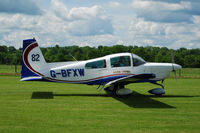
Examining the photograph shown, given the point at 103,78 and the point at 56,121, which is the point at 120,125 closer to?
the point at 56,121

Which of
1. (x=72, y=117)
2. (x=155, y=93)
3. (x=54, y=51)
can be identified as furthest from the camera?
(x=54, y=51)

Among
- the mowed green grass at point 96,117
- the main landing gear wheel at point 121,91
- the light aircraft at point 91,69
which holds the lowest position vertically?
the mowed green grass at point 96,117

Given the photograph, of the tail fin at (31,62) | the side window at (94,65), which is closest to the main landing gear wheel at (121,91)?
the side window at (94,65)

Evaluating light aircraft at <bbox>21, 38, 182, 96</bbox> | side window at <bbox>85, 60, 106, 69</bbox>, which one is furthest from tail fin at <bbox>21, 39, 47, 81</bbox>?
side window at <bbox>85, 60, 106, 69</bbox>

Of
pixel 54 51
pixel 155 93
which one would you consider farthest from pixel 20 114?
pixel 54 51

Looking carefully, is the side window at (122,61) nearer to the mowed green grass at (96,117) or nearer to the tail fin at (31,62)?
the mowed green grass at (96,117)

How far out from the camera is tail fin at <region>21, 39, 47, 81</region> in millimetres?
11352

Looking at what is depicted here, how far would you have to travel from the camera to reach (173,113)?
829 centimetres

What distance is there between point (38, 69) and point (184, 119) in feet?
23.1

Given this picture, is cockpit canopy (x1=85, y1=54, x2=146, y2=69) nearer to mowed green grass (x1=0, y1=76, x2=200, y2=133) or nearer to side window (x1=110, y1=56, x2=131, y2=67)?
side window (x1=110, y1=56, x2=131, y2=67)

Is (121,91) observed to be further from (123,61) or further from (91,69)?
(91,69)

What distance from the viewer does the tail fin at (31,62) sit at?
1135 cm

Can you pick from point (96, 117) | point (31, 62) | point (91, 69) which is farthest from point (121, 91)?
point (31, 62)

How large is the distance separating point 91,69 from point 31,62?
2.88 metres
